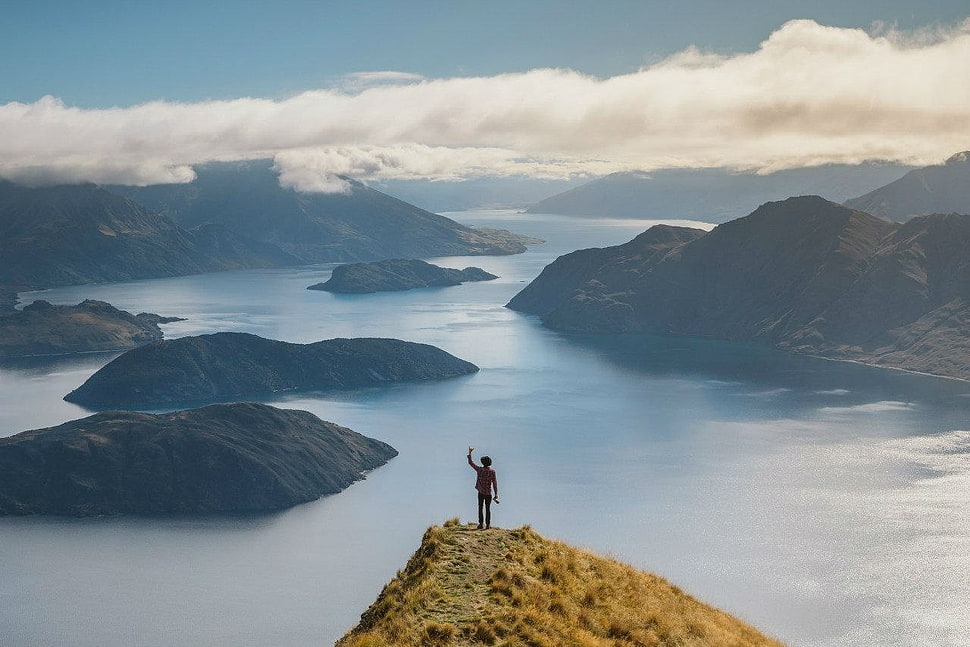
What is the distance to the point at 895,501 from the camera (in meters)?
196

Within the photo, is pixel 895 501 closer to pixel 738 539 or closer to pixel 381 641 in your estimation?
pixel 738 539

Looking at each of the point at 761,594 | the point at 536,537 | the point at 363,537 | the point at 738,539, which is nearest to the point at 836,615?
the point at 761,594

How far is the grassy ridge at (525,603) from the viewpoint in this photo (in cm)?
3309

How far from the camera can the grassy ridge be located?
3309 centimetres

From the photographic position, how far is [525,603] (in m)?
35.1

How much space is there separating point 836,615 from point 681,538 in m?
40.6

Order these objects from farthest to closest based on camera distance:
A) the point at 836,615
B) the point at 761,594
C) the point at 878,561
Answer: the point at 878,561 → the point at 761,594 → the point at 836,615

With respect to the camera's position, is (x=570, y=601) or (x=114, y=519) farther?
(x=114, y=519)

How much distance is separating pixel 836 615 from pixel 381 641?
123 m

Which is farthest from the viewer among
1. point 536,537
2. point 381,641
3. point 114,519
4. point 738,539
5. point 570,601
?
point 114,519

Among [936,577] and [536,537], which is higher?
[536,537]

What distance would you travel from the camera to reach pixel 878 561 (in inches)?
6329

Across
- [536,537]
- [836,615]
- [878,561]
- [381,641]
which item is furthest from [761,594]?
Result: [381,641]

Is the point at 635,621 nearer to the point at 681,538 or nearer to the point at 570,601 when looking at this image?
the point at 570,601
